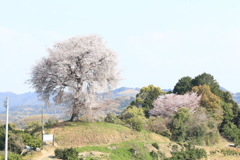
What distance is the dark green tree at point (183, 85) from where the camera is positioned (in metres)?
65.8

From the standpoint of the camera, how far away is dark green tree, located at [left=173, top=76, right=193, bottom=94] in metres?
65.8

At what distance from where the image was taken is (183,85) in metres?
67.4

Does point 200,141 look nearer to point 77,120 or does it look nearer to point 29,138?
point 77,120

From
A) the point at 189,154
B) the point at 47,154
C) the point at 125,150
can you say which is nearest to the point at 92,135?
the point at 125,150

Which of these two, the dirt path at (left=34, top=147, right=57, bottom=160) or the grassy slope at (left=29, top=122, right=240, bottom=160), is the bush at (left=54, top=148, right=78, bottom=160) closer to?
the dirt path at (left=34, top=147, right=57, bottom=160)

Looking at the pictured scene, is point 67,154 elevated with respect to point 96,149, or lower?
elevated

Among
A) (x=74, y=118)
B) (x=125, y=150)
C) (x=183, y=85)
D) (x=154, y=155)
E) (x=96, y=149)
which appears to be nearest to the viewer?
(x=96, y=149)

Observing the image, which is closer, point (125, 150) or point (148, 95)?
point (125, 150)

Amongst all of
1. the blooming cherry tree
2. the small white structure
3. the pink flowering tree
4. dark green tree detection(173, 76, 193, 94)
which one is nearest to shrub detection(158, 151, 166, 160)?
the blooming cherry tree

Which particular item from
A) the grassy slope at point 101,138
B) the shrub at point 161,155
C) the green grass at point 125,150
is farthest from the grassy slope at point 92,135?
the shrub at point 161,155

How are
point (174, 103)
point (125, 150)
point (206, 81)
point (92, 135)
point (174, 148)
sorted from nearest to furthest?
point (125, 150), point (92, 135), point (174, 148), point (174, 103), point (206, 81)

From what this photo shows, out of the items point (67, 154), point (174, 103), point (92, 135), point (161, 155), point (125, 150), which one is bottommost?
point (161, 155)

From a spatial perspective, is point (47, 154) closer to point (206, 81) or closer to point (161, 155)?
point (161, 155)

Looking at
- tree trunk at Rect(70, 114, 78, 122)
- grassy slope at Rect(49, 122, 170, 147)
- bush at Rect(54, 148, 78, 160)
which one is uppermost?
tree trunk at Rect(70, 114, 78, 122)
